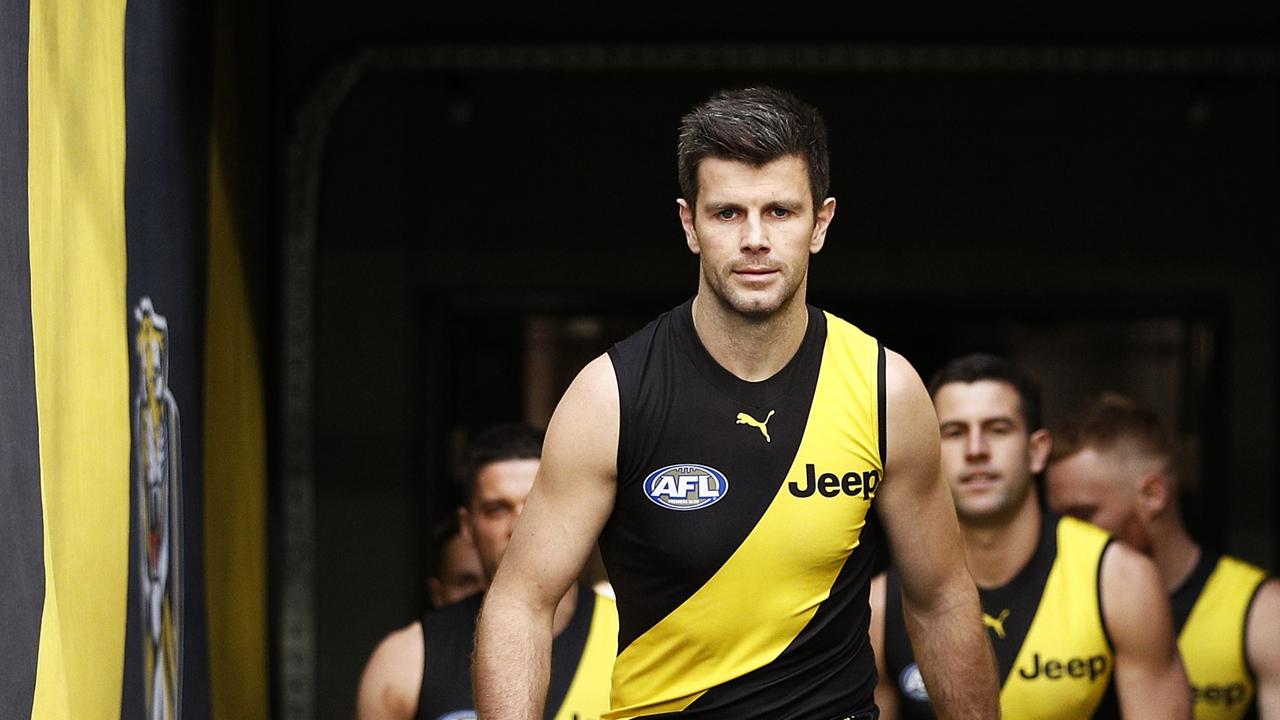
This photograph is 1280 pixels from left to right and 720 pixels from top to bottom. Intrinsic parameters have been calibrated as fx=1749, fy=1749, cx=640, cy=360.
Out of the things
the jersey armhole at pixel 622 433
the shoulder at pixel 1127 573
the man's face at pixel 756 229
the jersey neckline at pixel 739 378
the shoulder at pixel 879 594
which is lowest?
the shoulder at pixel 879 594

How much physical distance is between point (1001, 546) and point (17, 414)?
97.4 inches

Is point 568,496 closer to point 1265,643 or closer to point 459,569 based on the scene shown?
point 459,569

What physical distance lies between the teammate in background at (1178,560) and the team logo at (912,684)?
2.78 feet

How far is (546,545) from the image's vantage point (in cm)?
274

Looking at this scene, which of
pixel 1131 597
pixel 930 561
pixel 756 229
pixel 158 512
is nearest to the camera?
pixel 756 229

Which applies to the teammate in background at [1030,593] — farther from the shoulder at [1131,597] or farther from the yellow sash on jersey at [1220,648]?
the yellow sash on jersey at [1220,648]

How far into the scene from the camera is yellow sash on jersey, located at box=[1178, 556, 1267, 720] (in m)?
4.42

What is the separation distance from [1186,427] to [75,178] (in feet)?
15.2

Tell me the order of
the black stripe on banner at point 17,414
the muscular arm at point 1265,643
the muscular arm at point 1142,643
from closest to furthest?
the black stripe on banner at point 17,414 → the muscular arm at point 1142,643 → the muscular arm at point 1265,643

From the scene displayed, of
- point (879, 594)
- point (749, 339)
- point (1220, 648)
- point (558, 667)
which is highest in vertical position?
point (749, 339)

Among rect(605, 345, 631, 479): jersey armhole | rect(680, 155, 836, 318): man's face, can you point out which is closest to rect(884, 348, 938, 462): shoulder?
rect(680, 155, 836, 318): man's face

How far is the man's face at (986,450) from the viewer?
4.18 meters

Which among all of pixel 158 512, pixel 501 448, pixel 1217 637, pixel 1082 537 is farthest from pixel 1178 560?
pixel 158 512

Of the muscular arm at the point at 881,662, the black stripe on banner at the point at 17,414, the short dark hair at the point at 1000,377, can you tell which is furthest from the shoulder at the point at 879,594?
the black stripe on banner at the point at 17,414
